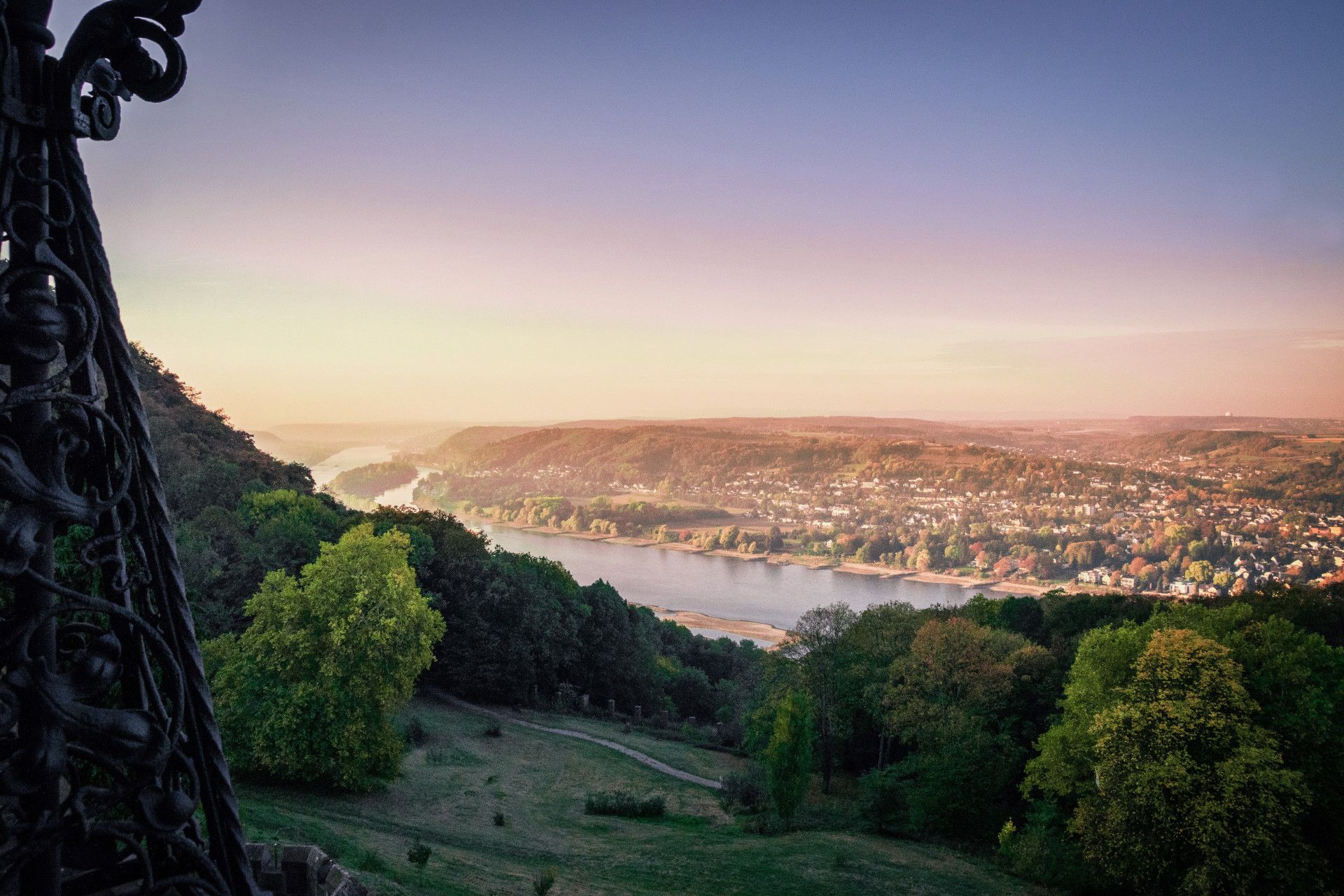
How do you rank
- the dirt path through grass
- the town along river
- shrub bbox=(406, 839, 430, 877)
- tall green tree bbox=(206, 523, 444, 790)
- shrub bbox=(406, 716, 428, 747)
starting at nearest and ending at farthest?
shrub bbox=(406, 839, 430, 877) → tall green tree bbox=(206, 523, 444, 790) → shrub bbox=(406, 716, 428, 747) → the dirt path through grass → the town along river

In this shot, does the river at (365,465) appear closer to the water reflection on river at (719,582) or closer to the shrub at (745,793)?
the water reflection on river at (719,582)

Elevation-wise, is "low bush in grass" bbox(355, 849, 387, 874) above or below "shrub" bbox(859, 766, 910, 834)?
above

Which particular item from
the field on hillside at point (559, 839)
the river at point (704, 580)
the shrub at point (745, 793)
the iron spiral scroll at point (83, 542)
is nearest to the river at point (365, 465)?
the river at point (704, 580)

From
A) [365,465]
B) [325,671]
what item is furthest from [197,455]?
[365,465]

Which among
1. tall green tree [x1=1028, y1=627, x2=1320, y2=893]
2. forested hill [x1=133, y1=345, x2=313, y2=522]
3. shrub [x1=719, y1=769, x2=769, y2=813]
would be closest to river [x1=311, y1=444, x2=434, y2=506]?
forested hill [x1=133, y1=345, x2=313, y2=522]

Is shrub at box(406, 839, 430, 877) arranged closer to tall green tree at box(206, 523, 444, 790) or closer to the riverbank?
tall green tree at box(206, 523, 444, 790)

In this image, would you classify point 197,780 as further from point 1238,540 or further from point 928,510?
point 928,510

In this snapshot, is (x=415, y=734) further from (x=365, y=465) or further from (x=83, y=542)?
(x=365, y=465)
